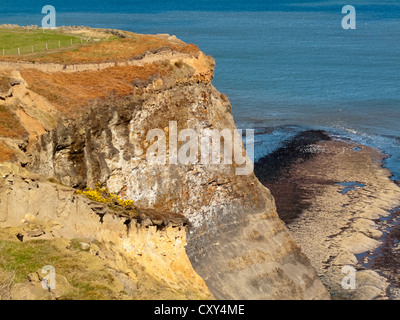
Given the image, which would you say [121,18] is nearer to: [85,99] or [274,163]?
[274,163]

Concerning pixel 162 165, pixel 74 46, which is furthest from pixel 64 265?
pixel 74 46

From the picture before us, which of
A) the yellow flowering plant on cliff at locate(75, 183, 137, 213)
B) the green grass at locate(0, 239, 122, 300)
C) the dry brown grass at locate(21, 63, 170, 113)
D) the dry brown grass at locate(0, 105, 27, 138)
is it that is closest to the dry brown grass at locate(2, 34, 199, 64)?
the dry brown grass at locate(21, 63, 170, 113)

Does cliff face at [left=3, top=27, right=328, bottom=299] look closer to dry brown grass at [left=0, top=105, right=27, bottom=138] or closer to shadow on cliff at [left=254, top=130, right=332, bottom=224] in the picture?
dry brown grass at [left=0, top=105, right=27, bottom=138]

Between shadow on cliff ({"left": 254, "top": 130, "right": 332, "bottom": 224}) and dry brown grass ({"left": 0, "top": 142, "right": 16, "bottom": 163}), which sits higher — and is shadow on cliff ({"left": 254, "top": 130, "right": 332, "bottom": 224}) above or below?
below

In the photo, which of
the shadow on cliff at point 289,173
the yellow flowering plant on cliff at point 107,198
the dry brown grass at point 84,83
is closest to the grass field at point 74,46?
the dry brown grass at point 84,83

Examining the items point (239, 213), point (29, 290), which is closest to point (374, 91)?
point (239, 213)

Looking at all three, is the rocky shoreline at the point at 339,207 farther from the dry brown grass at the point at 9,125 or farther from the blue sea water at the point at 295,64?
the dry brown grass at the point at 9,125
